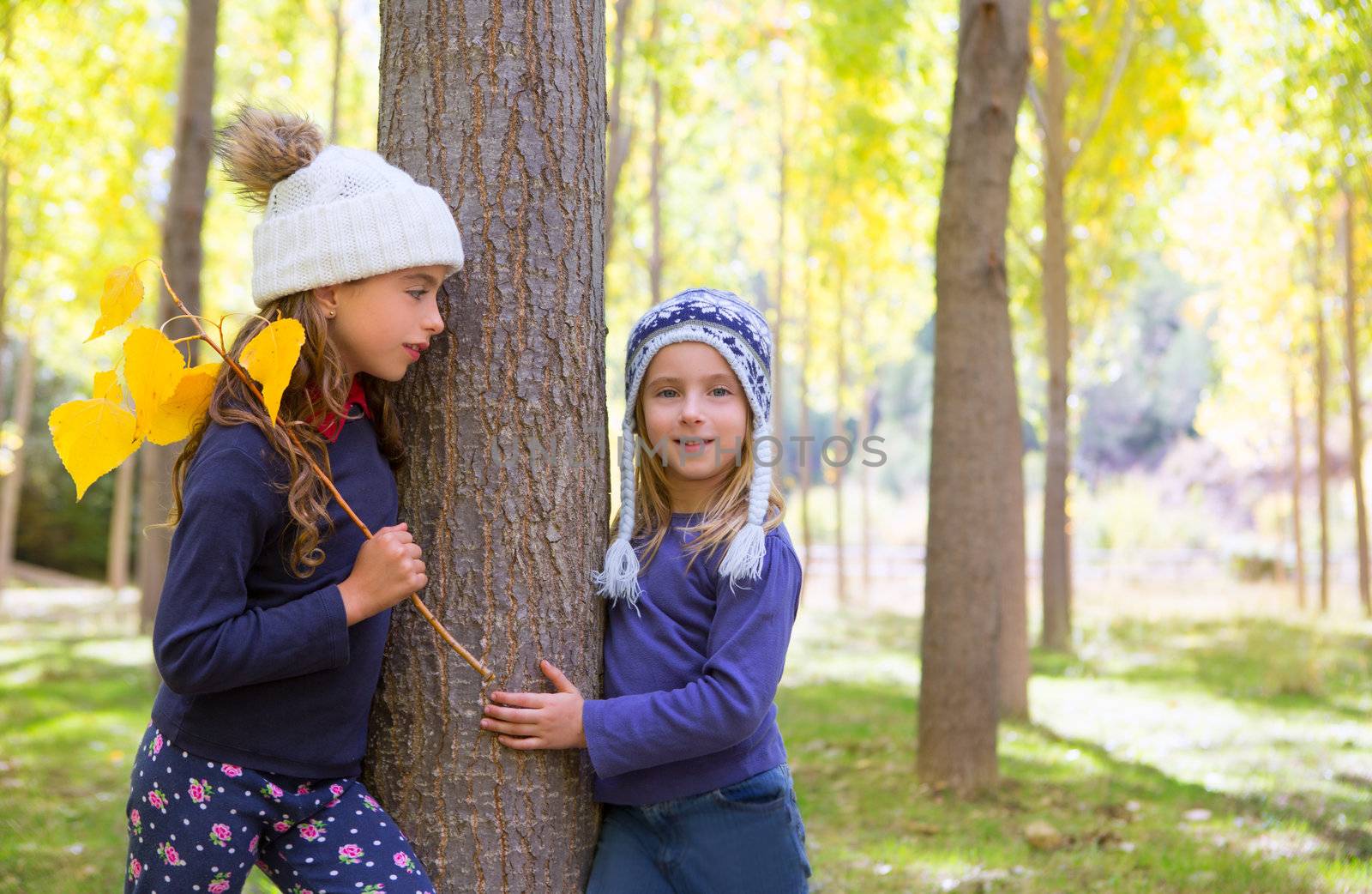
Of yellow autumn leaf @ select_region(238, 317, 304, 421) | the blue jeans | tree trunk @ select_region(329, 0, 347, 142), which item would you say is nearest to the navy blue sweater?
yellow autumn leaf @ select_region(238, 317, 304, 421)

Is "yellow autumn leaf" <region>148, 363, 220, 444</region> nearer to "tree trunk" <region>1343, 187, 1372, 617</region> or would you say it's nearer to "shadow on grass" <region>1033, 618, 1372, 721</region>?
"shadow on grass" <region>1033, 618, 1372, 721</region>

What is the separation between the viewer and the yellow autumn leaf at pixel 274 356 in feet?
5.91

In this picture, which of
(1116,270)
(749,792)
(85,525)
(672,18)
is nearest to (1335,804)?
(749,792)

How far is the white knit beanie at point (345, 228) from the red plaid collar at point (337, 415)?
0.67 feet

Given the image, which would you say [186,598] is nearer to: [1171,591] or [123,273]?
[123,273]

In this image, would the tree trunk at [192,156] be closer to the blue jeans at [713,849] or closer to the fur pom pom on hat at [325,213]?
the fur pom pom on hat at [325,213]

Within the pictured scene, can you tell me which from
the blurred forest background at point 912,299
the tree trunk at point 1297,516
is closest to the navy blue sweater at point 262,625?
the blurred forest background at point 912,299

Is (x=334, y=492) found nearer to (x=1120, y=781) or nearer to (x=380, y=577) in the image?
(x=380, y=577)

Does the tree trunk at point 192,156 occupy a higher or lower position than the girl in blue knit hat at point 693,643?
higher

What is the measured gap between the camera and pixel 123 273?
1.85 meters

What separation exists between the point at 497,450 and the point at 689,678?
57cm

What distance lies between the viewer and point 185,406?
1963mm

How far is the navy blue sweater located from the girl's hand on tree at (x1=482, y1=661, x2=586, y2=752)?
0.23 metres

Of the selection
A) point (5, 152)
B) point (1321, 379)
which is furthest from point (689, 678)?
point (1321, 379)
